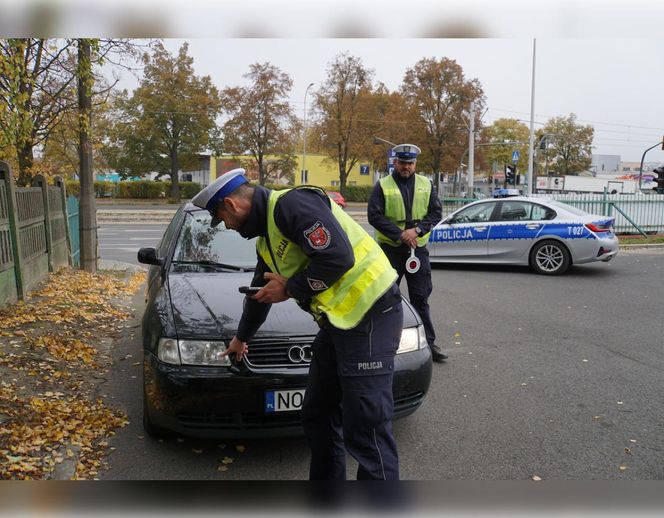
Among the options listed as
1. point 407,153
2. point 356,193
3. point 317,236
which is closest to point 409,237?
point 407,153

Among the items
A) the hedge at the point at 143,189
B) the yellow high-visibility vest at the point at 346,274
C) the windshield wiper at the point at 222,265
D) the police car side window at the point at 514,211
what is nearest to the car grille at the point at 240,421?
the yellow high-visibility vest at the point at 346,274

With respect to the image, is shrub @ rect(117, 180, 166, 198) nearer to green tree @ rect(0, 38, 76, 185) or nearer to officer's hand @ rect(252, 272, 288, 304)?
green tree @ rect(0, 38, 76, 185)

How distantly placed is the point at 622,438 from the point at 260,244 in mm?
2780

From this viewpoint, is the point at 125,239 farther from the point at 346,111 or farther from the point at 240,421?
the point at 346,111

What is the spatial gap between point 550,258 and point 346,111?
3901cm

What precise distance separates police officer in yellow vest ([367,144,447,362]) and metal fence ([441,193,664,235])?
45.4 feet

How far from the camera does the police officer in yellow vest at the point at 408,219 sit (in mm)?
5367

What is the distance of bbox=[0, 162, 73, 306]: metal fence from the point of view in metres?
7.03

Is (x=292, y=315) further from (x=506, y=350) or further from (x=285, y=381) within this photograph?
(x=506, y=350)

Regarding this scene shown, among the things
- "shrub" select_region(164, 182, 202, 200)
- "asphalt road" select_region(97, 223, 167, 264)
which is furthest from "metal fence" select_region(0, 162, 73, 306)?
"shrub" select_region(164, 182, 202, 200)

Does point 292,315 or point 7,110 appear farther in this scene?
point 7,110

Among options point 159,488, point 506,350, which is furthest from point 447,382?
point 159,488

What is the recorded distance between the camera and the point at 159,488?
2.78 metres

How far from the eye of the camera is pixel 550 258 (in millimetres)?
11172
